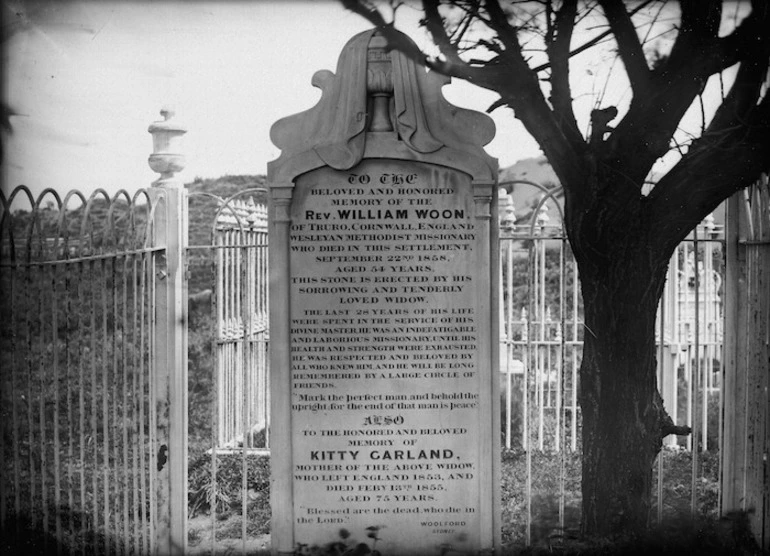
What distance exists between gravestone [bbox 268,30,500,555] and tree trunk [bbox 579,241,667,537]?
0.70m

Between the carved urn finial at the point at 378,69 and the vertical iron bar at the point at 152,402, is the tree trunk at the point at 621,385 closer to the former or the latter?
the carved urn finial at the point at 378,69

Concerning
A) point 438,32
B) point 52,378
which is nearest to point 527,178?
point 438,32

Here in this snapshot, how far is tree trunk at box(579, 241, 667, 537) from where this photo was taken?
471 centimetres

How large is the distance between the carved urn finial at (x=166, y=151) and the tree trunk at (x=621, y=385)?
2767 mm

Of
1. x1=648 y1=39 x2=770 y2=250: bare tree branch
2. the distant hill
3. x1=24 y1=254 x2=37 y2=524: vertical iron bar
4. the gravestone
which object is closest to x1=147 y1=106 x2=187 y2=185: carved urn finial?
the gravestone

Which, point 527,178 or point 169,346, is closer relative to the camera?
point 169,346

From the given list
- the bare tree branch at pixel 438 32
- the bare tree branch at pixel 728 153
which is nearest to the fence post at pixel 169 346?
Answer: the bare tree branch at pixel 438 32

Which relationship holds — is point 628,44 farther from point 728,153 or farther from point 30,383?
point 30,383

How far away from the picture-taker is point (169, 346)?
5.20 metres

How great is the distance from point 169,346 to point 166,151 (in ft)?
4.29

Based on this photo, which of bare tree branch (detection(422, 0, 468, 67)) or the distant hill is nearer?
bare tree branch (detection(422, 0, 468, 67))

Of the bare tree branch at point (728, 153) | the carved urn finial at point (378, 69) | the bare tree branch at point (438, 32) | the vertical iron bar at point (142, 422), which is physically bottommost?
the vertical iron bar at point (142, 422)

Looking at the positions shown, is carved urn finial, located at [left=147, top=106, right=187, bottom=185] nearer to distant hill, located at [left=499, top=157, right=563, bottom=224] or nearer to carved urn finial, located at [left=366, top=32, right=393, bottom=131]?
carved urn finial, located at [left=366, top=32, right=393, bottom=131]

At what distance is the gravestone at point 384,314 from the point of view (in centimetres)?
449
